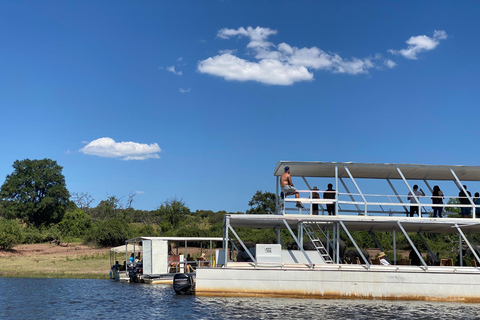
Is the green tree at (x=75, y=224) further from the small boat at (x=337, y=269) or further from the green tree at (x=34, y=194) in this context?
the small boat at (x=337, y=269)

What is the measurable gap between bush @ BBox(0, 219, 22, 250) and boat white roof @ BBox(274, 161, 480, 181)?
129 feet

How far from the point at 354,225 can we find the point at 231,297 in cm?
651

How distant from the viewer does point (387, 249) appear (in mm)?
44500

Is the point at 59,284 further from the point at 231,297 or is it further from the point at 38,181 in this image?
the point at 38,181

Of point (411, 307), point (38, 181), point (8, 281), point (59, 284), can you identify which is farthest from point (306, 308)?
point (38, 181)

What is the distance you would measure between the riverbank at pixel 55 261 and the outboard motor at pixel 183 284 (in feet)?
49.6

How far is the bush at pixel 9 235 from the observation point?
54.4 metres

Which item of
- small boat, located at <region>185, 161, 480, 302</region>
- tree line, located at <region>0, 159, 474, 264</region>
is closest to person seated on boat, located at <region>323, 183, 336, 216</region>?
small boat, located at <region>185, 161, 480, 302</region>

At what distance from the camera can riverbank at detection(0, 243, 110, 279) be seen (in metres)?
39.3

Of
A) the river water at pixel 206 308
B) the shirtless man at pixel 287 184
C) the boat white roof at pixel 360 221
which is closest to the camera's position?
the river water at pixel 206 308

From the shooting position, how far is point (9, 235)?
54.8 metres

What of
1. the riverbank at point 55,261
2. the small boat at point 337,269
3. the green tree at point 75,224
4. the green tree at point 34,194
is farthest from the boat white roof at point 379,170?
the green tree at point 34,194

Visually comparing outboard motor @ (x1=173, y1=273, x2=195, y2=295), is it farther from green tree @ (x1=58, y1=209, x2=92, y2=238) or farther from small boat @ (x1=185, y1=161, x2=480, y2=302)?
green tree @ (x1=58, y1=209, x2=92, y2=238)

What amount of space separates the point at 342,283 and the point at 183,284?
23.7 ft
